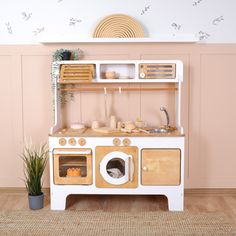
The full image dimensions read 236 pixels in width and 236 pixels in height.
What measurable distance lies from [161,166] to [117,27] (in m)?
1.36

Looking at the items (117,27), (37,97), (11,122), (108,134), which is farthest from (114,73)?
(11,122)

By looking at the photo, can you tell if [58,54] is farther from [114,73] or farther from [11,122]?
[11,122]

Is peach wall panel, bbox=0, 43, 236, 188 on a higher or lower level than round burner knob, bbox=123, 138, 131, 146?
higher

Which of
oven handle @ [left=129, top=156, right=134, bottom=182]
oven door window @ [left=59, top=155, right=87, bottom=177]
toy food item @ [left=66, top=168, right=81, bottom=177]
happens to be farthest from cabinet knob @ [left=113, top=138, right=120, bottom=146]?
toy food item @ [left=66, top=168, right=81, bottom=177]

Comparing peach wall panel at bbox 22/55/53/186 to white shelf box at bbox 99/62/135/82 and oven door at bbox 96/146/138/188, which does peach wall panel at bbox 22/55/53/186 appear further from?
oven door at bbox 96/146/138/188

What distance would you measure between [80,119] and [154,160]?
893mm

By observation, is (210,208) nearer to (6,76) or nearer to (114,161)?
(114,161)

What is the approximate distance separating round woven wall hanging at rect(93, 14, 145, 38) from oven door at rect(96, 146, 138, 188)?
1.09 meters

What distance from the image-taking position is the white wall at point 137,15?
359 cm

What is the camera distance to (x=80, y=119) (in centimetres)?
370

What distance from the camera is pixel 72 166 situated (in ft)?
10.8

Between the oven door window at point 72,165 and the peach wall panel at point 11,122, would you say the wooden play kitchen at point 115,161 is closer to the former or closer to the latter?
the oven door window at point 72,165

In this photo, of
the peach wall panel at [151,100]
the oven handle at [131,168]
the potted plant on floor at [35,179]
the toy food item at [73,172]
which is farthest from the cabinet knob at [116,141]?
the potted plant on floor at [35,179]

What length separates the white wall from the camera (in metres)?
3.59
